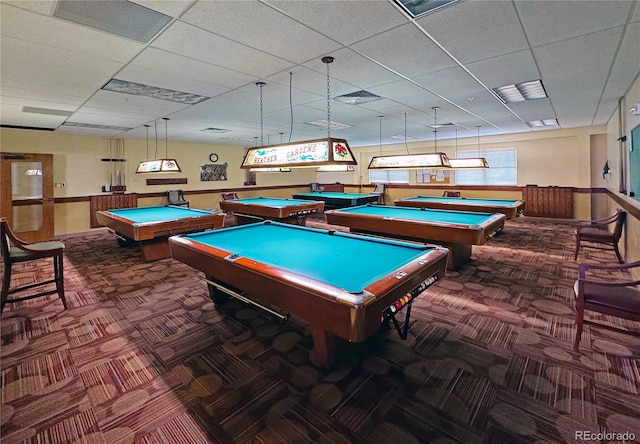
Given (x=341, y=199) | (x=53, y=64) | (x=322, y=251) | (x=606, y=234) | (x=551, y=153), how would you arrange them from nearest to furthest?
(x=322, y=251) < (x=53, y=64) < (x=606, y=234) < (x=551, y=153) < (x=341, y=199)

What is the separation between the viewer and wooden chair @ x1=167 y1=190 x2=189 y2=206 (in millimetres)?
8812

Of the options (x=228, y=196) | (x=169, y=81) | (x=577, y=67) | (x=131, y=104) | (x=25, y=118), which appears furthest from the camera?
(x=228, y=196)

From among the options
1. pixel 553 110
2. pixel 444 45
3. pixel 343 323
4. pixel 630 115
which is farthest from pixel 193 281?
pixel 553 110

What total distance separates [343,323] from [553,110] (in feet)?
19.7

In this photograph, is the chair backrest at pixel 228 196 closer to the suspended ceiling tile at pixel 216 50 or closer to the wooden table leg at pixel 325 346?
the suspended ceiling tile at pixel 216 50

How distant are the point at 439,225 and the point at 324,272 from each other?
239cm

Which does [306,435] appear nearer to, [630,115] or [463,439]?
[463,439]

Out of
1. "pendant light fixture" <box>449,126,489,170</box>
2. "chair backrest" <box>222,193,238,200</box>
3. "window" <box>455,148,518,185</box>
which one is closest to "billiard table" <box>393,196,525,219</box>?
"pendant light fixture" <box>449,126,489,170</box>

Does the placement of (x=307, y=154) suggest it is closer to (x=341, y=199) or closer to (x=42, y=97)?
(x=42, y=97)

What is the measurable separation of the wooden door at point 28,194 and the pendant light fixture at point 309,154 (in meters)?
Result: 5.75

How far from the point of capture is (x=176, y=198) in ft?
29.2

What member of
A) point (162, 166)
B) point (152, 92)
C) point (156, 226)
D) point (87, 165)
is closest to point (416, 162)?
point (152, 92)

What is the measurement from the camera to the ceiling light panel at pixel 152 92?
3533 mm

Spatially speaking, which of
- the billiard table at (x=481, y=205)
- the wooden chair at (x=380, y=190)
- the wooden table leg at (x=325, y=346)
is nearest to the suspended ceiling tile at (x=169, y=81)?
the wooden table leg at (x=325, y=346)
